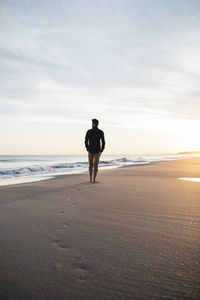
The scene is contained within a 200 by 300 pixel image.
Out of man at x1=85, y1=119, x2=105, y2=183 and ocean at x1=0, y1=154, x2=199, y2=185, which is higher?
man at x1=85, y1=119, x2=105, y2=183

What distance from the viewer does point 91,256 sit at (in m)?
1.58

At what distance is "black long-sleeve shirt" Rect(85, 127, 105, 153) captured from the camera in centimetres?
677

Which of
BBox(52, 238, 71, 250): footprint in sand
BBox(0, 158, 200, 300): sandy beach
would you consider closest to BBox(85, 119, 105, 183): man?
BBox(0, 158, 200, 300): sandy beach

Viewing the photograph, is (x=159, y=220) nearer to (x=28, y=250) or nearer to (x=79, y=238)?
(x=79, y=238)

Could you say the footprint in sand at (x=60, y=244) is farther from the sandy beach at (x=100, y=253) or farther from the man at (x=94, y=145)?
the man at (x=94, y=145)

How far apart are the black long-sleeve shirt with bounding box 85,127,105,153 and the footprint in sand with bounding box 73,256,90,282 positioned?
5.28 m

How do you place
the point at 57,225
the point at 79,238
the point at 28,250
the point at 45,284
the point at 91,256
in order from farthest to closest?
the point at 57,225 → the point at 79,238 → the point at 28,250 → the point at 91,256 → the point at 45,284

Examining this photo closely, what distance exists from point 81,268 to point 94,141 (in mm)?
5482

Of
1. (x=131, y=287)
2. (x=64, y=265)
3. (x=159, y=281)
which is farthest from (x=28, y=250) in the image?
(x=159, y=281)

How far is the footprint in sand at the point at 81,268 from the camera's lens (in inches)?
51.4

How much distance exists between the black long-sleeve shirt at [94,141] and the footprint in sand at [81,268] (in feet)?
17.3

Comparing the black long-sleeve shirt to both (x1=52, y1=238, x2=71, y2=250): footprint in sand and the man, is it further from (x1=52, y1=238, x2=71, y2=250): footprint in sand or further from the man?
(x1=52, y1=238, x2=71, y2=250): footprint in sand

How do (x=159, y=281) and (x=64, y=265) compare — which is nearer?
(x=159, y=281)

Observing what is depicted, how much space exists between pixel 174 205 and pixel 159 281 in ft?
6.67
